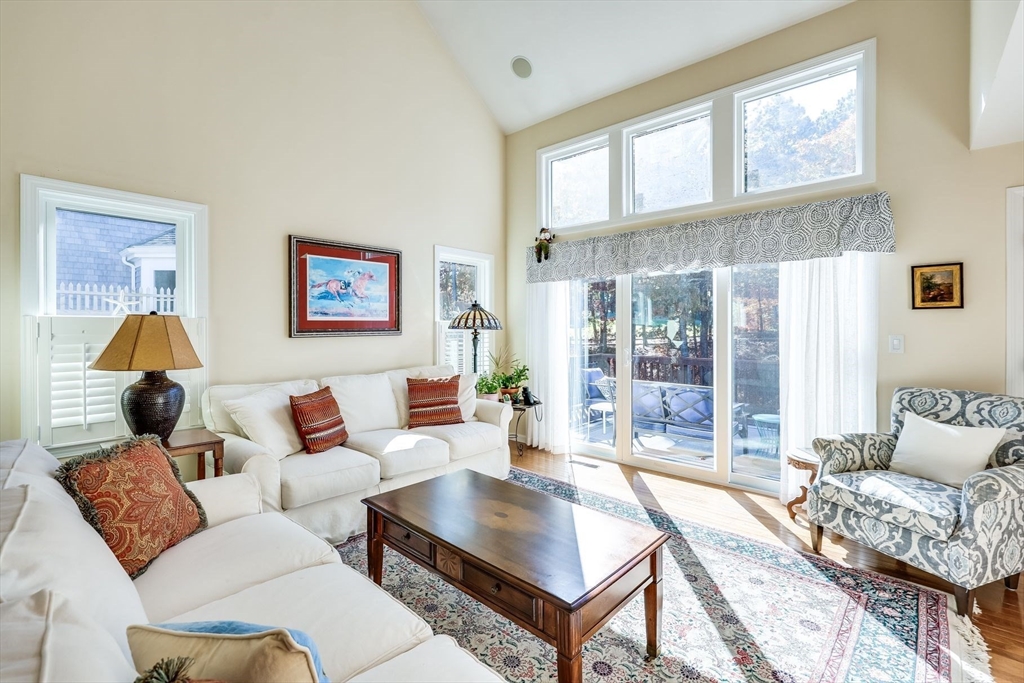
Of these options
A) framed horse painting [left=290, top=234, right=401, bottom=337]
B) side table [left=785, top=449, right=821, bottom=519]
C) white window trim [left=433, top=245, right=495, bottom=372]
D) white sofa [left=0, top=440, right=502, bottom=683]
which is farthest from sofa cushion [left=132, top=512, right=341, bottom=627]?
white window trim [left=433, top=245, right=495, bottom=372]

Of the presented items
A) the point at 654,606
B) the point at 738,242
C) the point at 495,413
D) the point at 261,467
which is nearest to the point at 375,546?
the point at 261,467

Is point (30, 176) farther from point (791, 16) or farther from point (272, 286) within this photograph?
point (791, 16)

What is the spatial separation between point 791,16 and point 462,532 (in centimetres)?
425

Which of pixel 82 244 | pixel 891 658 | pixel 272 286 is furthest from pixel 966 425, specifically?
pixel 82 244

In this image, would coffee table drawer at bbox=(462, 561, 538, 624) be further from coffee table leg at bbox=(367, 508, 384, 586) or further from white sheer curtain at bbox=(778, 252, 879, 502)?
white sheer curtain at bbox=(778, 252, 879, 502)

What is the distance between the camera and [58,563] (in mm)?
994

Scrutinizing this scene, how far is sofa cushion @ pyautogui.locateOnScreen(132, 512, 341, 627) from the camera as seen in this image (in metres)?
1.42

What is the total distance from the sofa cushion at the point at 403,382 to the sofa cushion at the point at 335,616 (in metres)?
2.37

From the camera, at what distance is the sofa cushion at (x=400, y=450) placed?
3074mm

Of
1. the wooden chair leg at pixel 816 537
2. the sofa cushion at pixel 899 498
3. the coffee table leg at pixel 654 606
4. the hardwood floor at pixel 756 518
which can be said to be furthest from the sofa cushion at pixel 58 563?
the wooden chair leg at pixel 816 537

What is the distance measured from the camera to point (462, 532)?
187 centimetres

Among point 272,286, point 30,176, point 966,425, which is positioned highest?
point 30,176

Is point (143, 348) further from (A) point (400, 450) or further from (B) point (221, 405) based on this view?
(A) point (400, 450)

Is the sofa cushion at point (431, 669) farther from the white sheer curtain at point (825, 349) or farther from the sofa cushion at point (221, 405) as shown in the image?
the white sheer curtain at point (825, 349)
